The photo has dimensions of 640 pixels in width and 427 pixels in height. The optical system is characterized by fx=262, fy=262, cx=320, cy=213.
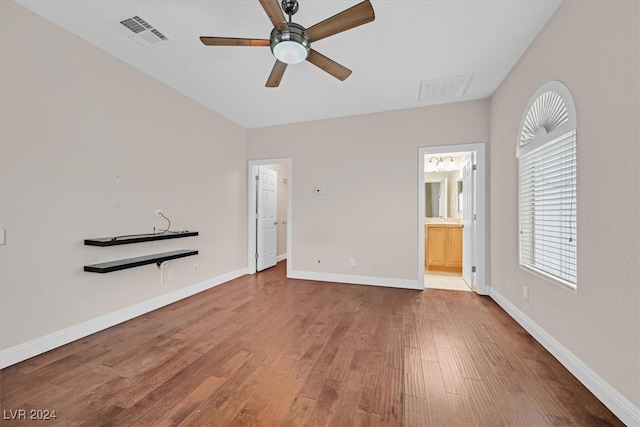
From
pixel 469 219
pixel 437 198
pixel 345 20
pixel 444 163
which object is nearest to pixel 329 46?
pixel 345 20

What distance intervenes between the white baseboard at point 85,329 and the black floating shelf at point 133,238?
2.62 feet

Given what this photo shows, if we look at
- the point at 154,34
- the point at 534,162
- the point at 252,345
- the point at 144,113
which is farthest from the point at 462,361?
the point at 144,113

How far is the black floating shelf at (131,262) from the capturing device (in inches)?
99.4

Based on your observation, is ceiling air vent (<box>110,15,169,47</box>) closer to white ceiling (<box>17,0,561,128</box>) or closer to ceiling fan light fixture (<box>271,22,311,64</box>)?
white ceiling (<box>17,0,561,128</box>)

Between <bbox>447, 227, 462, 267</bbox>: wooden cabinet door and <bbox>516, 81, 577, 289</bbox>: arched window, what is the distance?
2.50 m

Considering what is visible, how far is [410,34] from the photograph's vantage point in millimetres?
2439

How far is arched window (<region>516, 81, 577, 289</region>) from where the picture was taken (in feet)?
6.70

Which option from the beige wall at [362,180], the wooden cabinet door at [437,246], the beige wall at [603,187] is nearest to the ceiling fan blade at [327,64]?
the beige wall at [603,187]

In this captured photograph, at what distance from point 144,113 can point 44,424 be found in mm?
3007

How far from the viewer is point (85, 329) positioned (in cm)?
256

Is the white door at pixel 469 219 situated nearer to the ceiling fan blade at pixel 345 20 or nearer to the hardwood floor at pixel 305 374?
the hardwood floor at pixel 305 374

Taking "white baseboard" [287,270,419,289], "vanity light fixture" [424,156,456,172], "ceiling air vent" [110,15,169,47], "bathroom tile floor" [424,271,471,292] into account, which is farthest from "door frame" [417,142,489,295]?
"ceiling air vent" [110,15,169,47]

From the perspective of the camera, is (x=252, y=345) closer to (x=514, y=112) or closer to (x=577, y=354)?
(x=577, y=354)

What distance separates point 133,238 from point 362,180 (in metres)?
3.27
